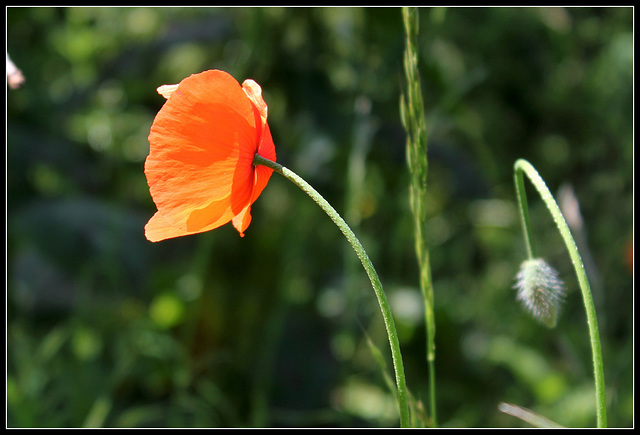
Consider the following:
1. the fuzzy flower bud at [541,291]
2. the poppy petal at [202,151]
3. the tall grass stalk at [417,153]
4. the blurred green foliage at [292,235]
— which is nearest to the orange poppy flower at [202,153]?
the poppy petal at [202,151]

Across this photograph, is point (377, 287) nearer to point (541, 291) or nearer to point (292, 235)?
point (541, 291)

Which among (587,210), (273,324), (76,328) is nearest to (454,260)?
(587,210)

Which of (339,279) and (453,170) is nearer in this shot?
(453,170)

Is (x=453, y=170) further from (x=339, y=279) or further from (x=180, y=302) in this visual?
(x=180, y=302)

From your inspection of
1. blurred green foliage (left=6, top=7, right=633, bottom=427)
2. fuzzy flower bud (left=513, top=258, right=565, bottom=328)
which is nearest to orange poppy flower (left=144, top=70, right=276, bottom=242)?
fuzzy flower bud (left=513, top=258, right=565, bottom=328)

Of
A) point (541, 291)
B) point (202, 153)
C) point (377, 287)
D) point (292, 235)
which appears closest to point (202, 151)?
point (202, 153)

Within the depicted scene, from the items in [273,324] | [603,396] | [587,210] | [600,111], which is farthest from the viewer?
[587,210]

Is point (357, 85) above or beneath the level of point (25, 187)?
above
